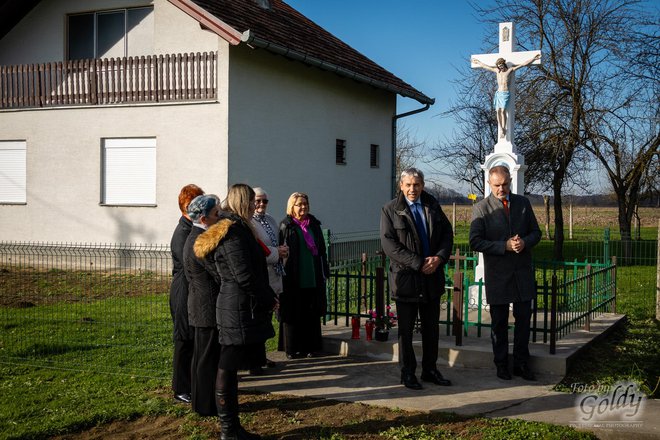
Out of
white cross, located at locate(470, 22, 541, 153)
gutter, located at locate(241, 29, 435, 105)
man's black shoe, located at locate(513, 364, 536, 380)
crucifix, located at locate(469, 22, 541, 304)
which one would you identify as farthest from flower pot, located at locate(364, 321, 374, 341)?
gutter, located at locate(241, 29, 435, 105)

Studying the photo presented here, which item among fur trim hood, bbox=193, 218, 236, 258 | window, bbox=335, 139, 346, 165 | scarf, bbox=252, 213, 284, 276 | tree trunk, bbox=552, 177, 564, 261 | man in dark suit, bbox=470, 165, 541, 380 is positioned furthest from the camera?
tree trunk, bbox=552, 177, 564, 261

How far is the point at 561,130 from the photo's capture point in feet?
64.6

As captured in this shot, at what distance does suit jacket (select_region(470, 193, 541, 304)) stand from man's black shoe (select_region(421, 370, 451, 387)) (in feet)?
2.69

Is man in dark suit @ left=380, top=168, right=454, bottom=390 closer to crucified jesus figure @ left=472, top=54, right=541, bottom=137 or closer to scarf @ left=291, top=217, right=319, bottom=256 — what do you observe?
scarf @ left=291, top=217, right=319, bottom=256

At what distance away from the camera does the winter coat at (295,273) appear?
22.6ft

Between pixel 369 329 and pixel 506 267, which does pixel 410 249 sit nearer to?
pixel 506 267

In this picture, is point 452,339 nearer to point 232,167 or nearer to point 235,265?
point 235,265

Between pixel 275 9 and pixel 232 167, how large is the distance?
7096 millimetres

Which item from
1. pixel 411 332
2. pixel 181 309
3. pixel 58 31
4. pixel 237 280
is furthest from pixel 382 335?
pixel 58 31

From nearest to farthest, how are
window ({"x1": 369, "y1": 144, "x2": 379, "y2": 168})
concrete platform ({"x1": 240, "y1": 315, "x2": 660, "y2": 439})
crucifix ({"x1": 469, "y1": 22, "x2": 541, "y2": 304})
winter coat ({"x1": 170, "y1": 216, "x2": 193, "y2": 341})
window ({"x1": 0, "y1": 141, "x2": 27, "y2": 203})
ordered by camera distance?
concrete platform ({"x1": 240, "y1": 315, "x2": 660, "y2": 439}) < winter coat ({"x1": 170, "y1": 216, "x2": 193, "y2": 341}) < crucifix ({"x1": 469, "y1": 22, "x2": 541, "y2": 304}) < window ({"x1": 0, "y1": 141, "x2": 27, "y2": 203}) < window ({"x1": 369, "y1": 144, "x2": 379, "y2": 168})

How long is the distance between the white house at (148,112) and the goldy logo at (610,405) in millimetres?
9830

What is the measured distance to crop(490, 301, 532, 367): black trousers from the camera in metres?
6.19

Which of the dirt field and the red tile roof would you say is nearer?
the red tile roof

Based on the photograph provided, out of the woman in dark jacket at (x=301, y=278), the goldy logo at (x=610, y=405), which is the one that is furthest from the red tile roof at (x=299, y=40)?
the goldy logo at (x=610, y=405)
